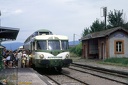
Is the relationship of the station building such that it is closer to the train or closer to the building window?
the building window

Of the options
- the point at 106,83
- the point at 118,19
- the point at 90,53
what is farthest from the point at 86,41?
the point at 106,83

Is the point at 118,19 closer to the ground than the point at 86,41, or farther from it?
farther from it

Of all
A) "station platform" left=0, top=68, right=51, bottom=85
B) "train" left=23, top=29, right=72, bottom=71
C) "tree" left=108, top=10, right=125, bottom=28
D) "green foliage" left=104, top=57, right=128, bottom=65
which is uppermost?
"tree" left=108, top=10, right=125, bottom=28

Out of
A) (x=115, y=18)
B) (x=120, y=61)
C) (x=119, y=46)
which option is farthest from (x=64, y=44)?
(x=115, y=18)

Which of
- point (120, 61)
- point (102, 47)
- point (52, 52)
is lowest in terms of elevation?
point (120, 61)

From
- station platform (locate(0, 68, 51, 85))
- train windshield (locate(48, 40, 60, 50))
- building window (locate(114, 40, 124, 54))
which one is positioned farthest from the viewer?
building window (locate(114, 40, 124, 54))

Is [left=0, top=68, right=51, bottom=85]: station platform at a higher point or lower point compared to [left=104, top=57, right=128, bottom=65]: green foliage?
lower

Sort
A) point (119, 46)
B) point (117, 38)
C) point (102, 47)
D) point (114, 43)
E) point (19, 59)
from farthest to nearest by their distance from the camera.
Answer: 1. point (102, 47)
2. point (119, 46)
3. point (117, 38)
4. point (114, 43)
5. point (19, 59)

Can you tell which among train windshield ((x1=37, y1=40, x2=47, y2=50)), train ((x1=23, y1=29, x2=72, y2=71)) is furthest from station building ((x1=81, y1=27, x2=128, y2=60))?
train windshield ((x1=37, y1=40, x2=47, y2=50))

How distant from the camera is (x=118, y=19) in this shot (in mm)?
59781

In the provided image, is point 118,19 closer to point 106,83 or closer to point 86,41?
point 86,41

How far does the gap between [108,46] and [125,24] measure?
2169 centimetres

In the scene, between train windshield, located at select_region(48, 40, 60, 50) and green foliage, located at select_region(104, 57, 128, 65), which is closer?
train windshield, located at select_region(48, 40, 60, 50)

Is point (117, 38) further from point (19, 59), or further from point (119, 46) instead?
point (19, 59)
